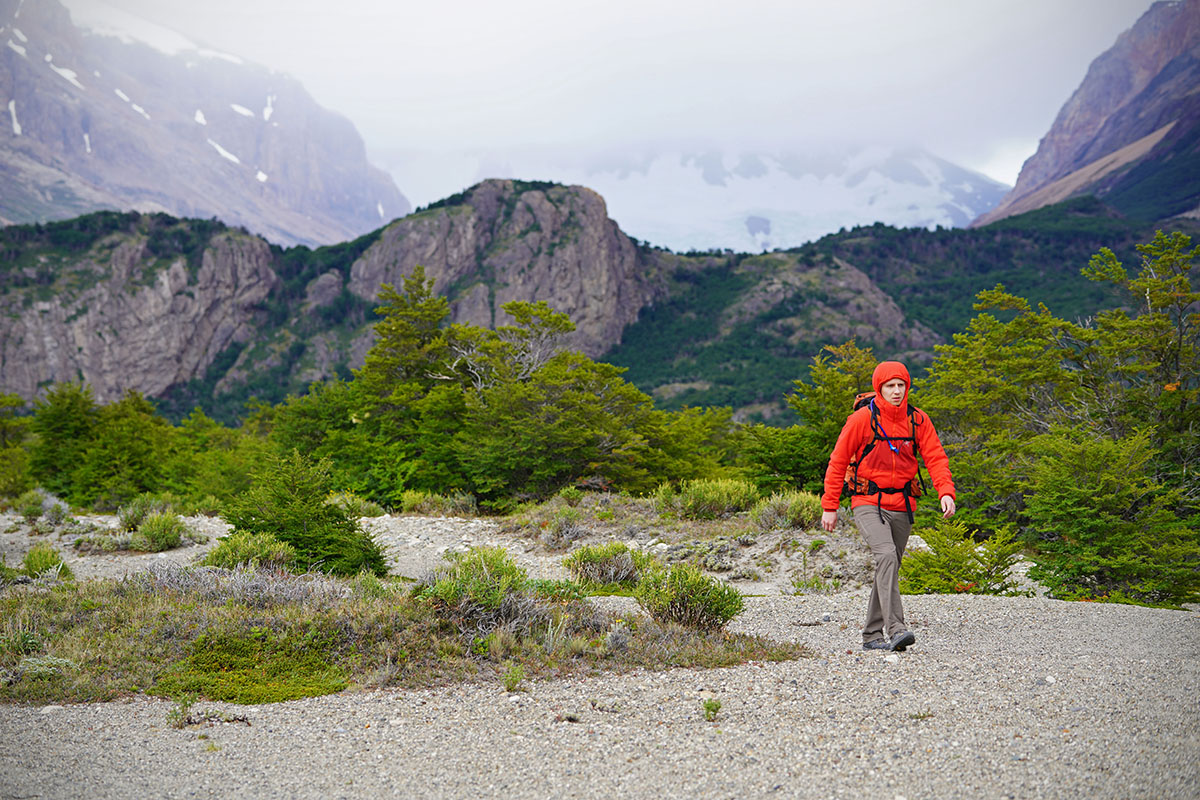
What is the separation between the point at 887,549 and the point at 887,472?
61cm

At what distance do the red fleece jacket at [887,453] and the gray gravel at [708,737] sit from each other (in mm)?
1270

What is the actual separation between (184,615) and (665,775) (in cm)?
463

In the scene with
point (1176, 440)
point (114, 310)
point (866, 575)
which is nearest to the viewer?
point (866, 575)

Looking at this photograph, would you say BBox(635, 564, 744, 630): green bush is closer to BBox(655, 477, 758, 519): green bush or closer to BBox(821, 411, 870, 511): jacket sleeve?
BBox(821, 411, 870, 511): jacket sleeve

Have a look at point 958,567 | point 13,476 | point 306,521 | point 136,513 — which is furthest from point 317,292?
point 958,567

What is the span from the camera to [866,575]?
32.2ft

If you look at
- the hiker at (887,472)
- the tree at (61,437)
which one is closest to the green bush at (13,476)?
the tree at (61,437)

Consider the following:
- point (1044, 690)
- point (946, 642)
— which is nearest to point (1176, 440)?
point (946, 642)

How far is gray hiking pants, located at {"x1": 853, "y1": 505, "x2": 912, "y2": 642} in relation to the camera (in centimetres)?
530

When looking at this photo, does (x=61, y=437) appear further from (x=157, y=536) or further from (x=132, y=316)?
(x=132, y=316)

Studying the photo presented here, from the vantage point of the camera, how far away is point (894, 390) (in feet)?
17.2

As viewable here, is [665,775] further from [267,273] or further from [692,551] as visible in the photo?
[267,273]

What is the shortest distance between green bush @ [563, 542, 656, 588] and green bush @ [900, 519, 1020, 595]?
11.1 ft

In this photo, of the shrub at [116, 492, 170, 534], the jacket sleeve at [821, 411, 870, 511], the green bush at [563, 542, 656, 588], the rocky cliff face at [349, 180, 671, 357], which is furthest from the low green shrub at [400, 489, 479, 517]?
the rocky cliff face at [349, 180, 671, 357]
